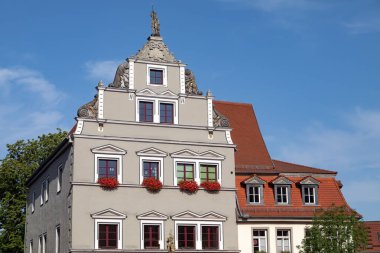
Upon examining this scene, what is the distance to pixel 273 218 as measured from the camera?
1529 inches

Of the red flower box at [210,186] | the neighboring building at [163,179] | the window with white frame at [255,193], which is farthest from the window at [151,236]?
the window with white frame at [255,193]

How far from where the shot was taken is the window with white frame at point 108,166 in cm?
3578

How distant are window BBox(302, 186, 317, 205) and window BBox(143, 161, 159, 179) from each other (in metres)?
9.32

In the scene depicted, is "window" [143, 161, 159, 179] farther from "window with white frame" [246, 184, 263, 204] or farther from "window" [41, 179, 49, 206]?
"window" [41, 179, 49, 206]

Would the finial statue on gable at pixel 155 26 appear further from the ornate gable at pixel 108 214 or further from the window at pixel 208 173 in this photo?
the ornate gable at pixel 108 214

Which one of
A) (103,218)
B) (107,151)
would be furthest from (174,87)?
(103,218)

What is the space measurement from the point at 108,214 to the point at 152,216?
2438 millimetres

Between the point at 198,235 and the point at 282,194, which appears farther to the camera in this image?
the point at 282,194

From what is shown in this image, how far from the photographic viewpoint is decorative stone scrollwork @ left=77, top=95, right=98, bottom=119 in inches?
1421

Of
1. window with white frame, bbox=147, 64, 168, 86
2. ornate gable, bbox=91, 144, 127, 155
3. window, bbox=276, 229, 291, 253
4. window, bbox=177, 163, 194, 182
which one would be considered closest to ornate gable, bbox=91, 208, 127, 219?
ornate gable, bbox=91, 144, 127, 155

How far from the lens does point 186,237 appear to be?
3678 centimetres

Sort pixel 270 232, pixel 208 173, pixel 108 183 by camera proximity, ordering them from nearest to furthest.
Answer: pixel 108 183 < pixel 208 173 < pixel 270 232

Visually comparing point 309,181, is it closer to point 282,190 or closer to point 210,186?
point 282,190

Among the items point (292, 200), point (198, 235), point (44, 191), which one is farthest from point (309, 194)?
point (44, 191)
